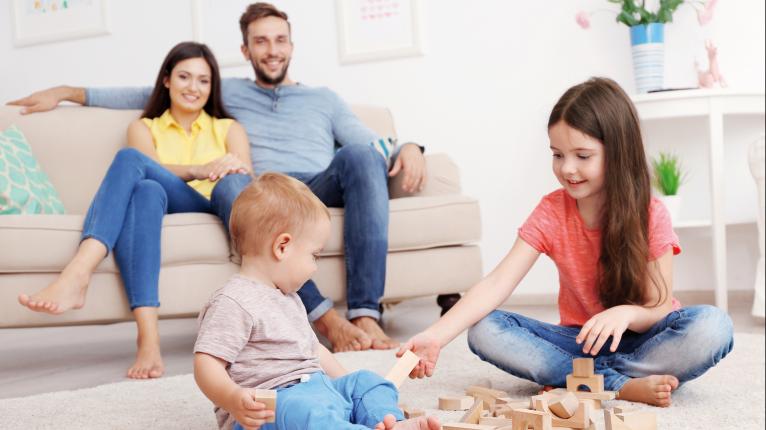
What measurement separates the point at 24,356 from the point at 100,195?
985 millimetres

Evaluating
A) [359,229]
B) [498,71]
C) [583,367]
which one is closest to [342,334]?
[359,229]

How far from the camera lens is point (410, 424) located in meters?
1.17

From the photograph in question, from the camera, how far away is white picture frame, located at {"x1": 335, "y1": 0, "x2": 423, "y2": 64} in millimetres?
3809

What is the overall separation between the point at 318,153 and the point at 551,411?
1.79m

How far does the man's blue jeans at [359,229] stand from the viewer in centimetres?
245

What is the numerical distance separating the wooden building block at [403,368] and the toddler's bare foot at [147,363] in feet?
3.13

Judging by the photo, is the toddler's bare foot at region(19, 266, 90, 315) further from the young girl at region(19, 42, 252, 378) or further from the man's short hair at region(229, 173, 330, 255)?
the man's short hair at region(229, 173, 330, 255)

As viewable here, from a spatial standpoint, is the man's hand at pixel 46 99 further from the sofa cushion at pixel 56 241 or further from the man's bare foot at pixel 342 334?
the man's bare foot at pixel 342 334

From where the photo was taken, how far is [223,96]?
307cm

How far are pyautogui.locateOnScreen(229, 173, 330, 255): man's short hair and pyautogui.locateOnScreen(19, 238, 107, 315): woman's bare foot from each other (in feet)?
3.48

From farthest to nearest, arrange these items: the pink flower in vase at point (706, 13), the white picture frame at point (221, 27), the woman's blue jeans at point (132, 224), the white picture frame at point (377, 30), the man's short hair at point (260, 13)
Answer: the white picture frame at point (221, 27) → the white picture frame at point (377, 30) → the pink flower in vase at point (706, 13) → the man's short hair at point (260, 13) → the woman's blue jeans at point (132, 224)

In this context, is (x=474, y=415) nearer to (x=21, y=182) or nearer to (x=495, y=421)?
(x=495, y=421)

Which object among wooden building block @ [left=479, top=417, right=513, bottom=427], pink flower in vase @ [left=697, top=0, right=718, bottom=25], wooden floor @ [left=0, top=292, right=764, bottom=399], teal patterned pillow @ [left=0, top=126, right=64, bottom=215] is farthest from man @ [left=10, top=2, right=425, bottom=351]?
pink flower in vase @ [left=697, top=0, right=718, bottom=25]

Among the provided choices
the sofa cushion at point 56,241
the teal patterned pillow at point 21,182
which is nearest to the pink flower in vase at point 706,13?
the sofa cushion at point 56,241
